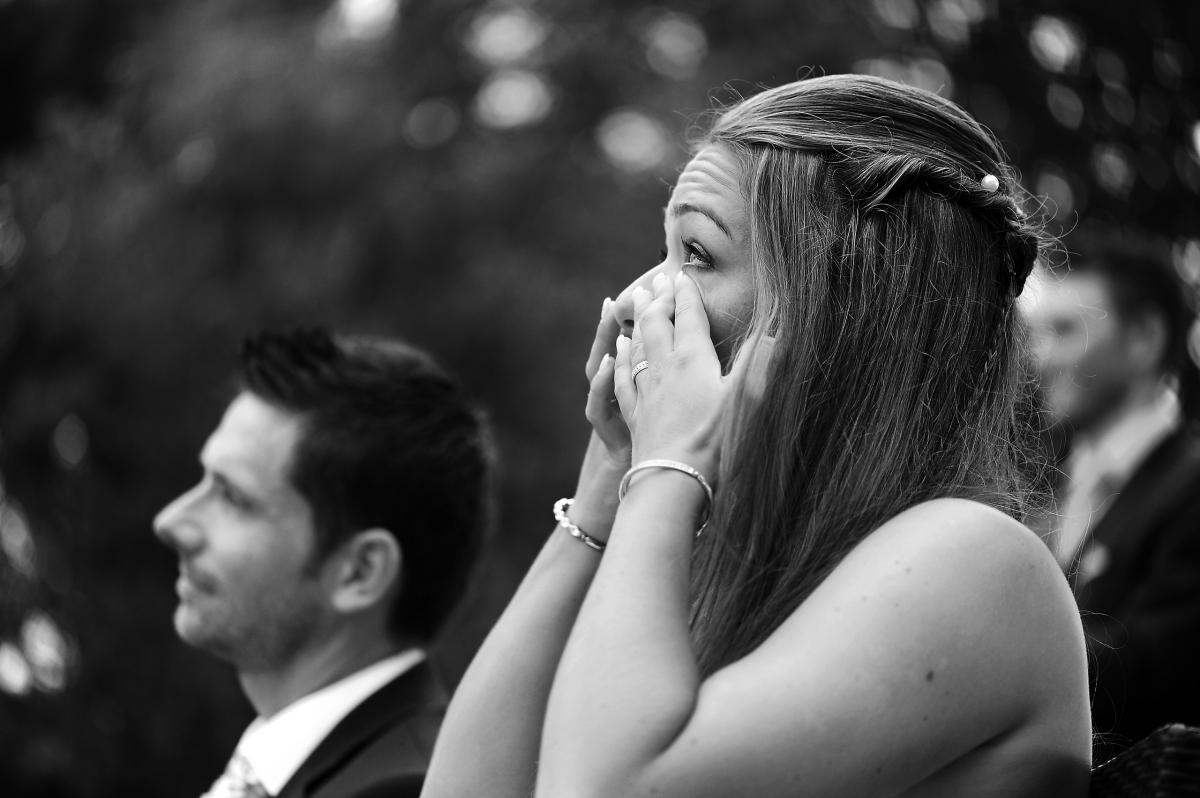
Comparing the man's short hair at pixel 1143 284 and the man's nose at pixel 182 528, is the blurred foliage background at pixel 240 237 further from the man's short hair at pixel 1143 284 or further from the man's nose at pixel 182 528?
the man's nose at pixel 182 528

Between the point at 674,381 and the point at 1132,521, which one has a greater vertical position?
the point at 674,381

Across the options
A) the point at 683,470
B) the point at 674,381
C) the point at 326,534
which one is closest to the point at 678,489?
the point at 683,470

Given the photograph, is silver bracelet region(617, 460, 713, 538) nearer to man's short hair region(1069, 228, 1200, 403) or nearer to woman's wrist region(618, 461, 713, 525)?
woman's wrist region(618, 461, 713, 525)

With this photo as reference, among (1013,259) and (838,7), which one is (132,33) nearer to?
(838,7)

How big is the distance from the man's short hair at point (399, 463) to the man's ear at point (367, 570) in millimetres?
28

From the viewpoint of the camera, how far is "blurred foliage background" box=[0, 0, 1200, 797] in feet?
18.6

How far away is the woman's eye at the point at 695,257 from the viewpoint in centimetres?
233

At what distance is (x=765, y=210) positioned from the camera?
89.2 inches

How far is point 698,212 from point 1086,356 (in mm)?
2785

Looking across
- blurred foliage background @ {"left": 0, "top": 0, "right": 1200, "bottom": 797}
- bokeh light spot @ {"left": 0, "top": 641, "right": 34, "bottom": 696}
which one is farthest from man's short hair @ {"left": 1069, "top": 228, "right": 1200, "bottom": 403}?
bokeh light spot @ {"left": 0, "top": 641, "right": 34, "bottom": 696}

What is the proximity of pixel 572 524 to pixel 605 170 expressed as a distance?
514 inches

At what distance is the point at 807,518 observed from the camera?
215cm

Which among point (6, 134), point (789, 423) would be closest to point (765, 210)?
point (789, 423)

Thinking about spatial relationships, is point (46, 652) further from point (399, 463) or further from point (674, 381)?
point (674, 381)
